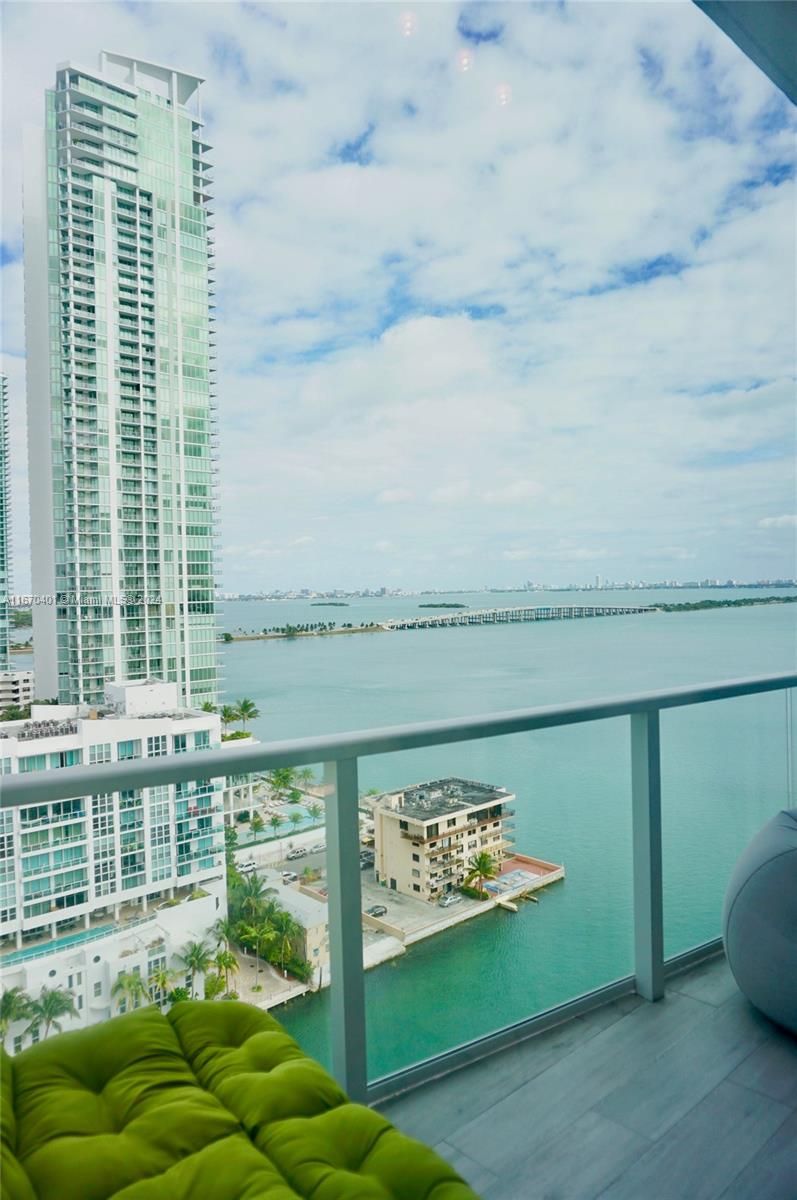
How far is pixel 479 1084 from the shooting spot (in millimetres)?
1873

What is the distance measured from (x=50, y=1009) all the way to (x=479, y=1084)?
1068 millimetres

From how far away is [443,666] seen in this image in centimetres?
839

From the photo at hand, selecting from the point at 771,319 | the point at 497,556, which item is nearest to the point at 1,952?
the point at 771,319

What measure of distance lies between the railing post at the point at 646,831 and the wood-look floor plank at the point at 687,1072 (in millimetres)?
242

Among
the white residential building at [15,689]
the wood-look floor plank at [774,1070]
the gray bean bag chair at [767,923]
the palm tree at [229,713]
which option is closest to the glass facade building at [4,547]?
the white residential building at [15,689]

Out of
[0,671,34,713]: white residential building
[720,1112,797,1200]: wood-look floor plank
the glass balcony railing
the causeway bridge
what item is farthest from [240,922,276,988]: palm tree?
the causeway bridge

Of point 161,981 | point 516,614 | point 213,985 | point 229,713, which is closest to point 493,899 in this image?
point 213,985

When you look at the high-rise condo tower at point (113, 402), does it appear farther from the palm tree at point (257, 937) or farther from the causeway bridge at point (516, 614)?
the palm tree at point (257, 937)

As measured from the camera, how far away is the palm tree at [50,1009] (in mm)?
1417

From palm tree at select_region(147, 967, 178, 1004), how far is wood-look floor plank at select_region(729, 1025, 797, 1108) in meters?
1.40

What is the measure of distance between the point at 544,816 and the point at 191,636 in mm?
4574

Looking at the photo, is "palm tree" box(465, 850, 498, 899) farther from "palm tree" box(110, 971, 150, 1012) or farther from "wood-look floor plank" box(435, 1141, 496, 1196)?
"palm tree" box(110, 971, 150, 1012)

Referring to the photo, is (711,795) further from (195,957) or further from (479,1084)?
(195,957)

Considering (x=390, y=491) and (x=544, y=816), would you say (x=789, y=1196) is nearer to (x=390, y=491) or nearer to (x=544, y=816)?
(x=544, y=816)
